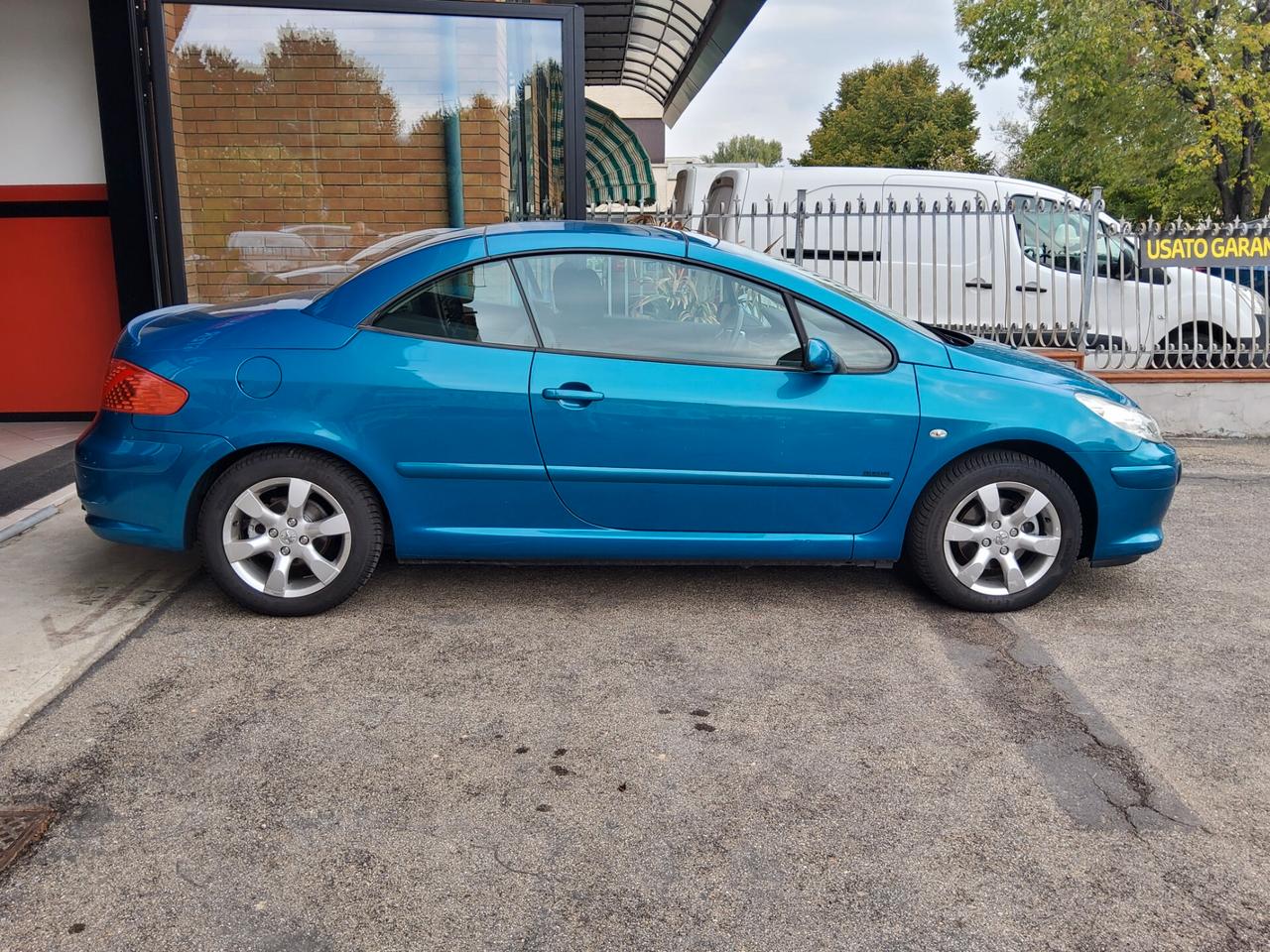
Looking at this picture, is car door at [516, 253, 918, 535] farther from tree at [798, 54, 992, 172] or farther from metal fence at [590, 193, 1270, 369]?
tree at [798, 54, 992, 172]

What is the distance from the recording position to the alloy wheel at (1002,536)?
15.3 feet

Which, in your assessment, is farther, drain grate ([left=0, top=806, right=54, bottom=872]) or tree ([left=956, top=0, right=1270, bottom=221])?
tree ([left=956, top=0, right=1270, bottom=221])

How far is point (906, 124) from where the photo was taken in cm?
5900

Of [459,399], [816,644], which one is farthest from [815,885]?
[459,399]

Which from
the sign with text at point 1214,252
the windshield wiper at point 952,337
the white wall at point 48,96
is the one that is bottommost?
the windshield wiper at point 952,337

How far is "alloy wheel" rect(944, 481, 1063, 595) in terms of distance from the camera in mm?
4668

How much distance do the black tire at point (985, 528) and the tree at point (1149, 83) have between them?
67.4ft

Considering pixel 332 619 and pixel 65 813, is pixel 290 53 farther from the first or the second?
pixel 65 813

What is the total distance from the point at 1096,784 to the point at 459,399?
8.36ft

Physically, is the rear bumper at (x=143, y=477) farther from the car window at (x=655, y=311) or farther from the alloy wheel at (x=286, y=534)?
the car window at (x=655, y=311)

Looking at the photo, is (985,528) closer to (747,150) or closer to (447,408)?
(447,408)

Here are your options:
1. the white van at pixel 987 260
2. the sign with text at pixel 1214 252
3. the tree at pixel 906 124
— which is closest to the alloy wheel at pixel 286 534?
the white van at pixel 987 260

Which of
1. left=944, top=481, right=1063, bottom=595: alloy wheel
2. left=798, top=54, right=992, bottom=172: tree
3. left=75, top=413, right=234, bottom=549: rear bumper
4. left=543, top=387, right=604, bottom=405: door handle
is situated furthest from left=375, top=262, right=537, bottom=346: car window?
left=798, top=54, right=992, bottom=172: tree

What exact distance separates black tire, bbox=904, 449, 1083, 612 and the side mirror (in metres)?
0.64
